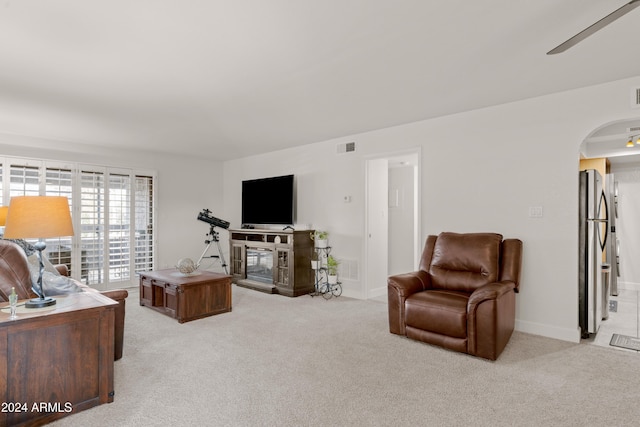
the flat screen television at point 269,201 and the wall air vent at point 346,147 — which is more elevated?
the wall air vent at point 346,147

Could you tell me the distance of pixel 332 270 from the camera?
5266 mm

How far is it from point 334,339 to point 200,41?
2.76 meters

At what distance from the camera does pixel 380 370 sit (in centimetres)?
271

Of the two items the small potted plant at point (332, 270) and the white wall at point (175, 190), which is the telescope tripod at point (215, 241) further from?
the small potted plant at point (332, 270)

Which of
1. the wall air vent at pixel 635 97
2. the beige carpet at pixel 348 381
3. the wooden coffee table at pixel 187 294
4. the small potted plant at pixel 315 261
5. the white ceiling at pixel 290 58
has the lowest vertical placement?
the beige carpet at pixel 348 381

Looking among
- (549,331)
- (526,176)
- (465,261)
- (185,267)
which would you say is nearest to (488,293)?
(465,261)

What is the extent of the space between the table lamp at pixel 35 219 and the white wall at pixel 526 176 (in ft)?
12.0

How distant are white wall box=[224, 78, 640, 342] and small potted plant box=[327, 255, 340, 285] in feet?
4.86

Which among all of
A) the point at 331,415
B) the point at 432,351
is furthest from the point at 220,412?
the point at 432,351

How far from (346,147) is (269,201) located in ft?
5.78

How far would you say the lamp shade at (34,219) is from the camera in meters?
2.05

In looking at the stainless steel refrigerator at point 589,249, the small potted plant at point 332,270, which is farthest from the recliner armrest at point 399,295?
the small potted plant at point 332,270

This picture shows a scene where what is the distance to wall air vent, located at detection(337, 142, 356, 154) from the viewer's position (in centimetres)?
526

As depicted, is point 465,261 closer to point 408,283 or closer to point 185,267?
point 408,283
